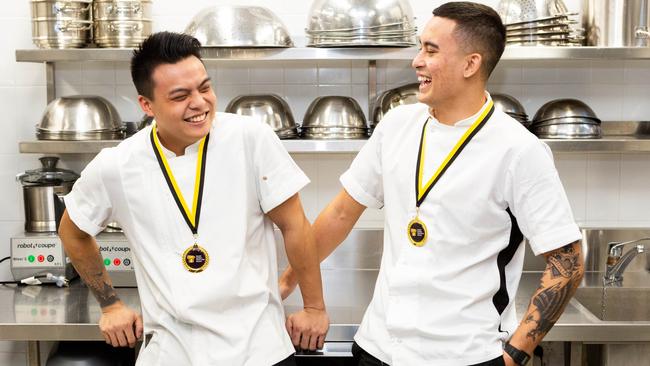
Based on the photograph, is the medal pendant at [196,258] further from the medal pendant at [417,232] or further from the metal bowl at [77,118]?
the metal bowl at [77,118]

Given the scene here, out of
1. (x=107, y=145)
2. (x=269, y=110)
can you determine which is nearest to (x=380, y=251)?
(x=269, y=110)

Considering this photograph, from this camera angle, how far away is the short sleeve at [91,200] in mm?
2146

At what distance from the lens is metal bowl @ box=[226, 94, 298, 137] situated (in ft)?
9.80

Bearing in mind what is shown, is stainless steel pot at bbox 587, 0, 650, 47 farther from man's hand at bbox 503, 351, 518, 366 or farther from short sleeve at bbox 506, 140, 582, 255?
man's hand at bbox 503, 351, 518, 366

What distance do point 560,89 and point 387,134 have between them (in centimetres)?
143

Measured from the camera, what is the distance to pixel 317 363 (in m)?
2.63

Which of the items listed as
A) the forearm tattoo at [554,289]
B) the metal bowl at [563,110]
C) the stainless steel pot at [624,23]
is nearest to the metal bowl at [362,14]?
the metal bowl at [563,110]

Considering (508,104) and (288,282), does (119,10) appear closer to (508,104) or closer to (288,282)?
(288,282)

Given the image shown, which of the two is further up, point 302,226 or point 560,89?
point 560,89

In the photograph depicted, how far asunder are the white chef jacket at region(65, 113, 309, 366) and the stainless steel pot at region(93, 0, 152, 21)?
103cm

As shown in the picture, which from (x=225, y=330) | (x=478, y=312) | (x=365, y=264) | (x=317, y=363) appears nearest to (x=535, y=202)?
(x=478, y=312)

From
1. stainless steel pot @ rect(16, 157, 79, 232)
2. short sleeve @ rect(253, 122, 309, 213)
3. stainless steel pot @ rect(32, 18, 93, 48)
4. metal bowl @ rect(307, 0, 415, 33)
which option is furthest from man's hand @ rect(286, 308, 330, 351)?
stainless steel pot @ rect(32, 18, 93, 48)

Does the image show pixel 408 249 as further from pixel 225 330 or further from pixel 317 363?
pixel 317 363

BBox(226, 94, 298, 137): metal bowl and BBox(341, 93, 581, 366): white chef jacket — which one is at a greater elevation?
BBox(226, 94, 298, 137): metal bowl
